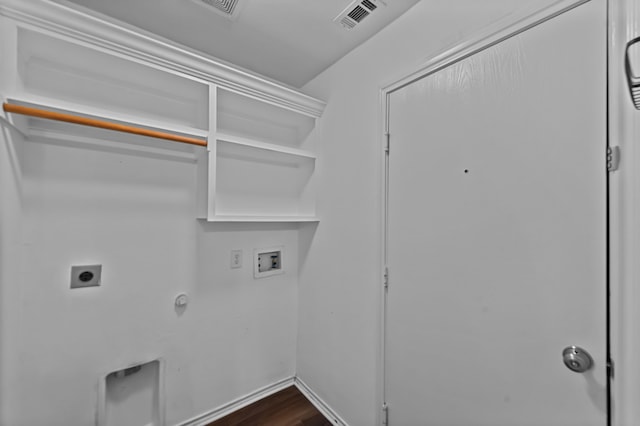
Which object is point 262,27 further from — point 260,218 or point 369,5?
point 260,218

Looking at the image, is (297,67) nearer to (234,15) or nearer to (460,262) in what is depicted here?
(234,15)

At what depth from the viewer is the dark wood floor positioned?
5.50 ft

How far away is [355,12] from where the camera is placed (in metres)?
1.31

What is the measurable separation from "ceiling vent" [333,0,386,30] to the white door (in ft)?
1.48

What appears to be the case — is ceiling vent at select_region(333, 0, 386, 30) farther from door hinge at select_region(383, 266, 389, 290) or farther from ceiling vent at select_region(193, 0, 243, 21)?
door hinge at select_region(383, 266, 389, 290)

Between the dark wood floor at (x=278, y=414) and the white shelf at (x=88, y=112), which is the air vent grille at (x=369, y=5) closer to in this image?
the white shelf at (x=88, y=112)

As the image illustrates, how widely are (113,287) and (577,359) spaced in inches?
82.2

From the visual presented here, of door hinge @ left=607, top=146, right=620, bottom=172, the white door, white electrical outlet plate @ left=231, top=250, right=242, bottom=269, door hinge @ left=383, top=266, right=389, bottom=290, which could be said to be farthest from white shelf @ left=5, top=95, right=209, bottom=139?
door hinge @ left=607, top=146, right=620, bottom=172

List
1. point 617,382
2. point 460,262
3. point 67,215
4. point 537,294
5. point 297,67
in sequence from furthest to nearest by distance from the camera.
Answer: point 297,67 < point 67,215 < point 460,262 < point 537,294 < point 617,382

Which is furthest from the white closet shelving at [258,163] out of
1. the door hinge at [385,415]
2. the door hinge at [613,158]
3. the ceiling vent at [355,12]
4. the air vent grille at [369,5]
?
the door hinge at [613,158]

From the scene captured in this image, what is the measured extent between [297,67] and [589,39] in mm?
1590

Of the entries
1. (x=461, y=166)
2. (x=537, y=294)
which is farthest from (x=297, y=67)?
(x=537, y=294)

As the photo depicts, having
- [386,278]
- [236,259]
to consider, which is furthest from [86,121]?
[386,278]

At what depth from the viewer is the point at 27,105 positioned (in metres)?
1.06
